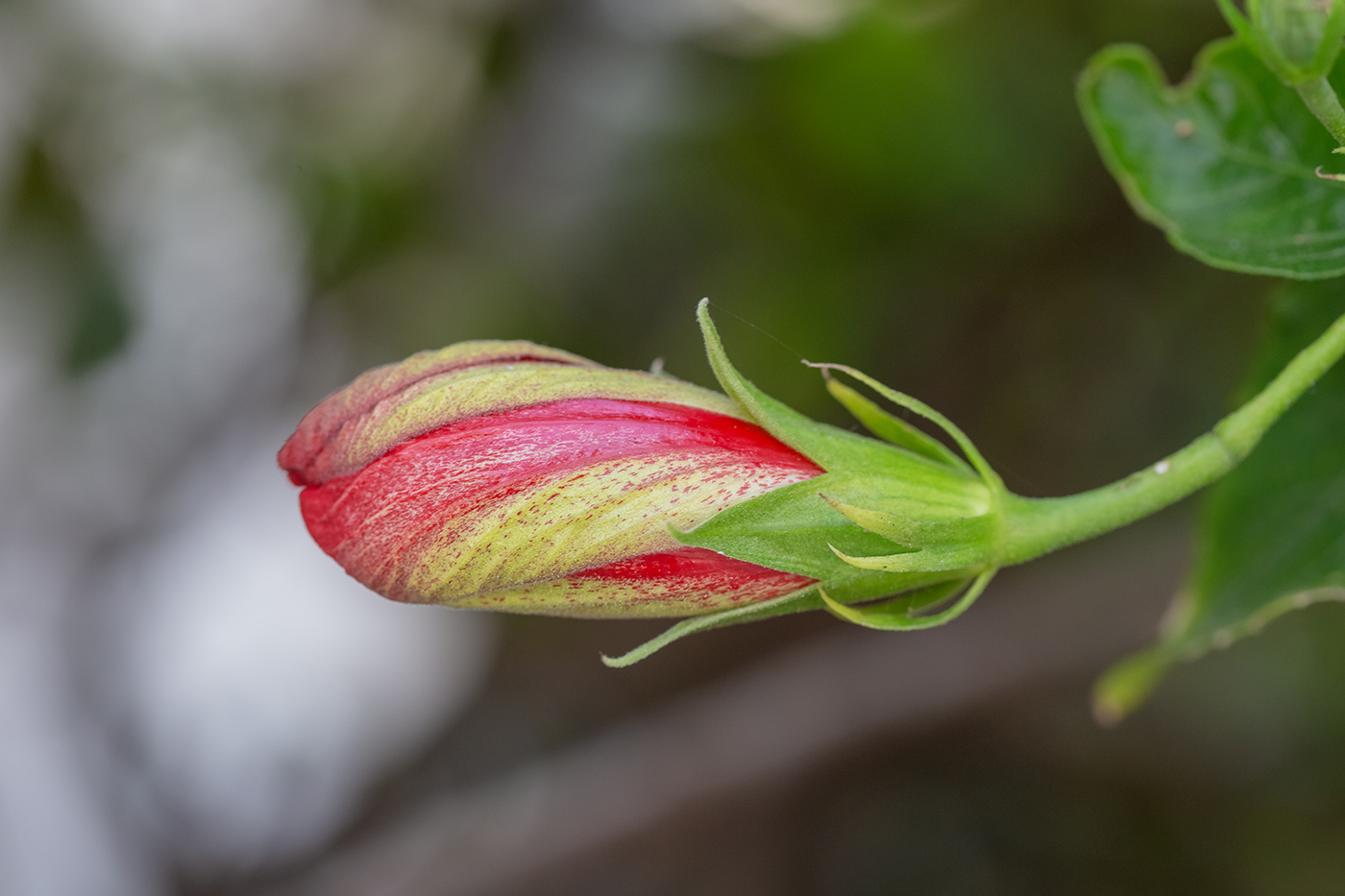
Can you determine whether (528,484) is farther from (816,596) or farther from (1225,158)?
(1225,158)

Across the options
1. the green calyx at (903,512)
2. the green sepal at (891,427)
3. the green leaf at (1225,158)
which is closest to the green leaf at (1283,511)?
the green leaf at (1225,158)

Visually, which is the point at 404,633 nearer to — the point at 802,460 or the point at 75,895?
the point at 75,895

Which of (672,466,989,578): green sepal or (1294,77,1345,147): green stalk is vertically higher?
(1294,77,1345,147): green stalk

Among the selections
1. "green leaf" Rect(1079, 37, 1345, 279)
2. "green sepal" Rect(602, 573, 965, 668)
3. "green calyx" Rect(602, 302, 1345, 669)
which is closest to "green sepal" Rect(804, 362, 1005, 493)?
"green calyx" Rect(602, 302, 1345, 669)

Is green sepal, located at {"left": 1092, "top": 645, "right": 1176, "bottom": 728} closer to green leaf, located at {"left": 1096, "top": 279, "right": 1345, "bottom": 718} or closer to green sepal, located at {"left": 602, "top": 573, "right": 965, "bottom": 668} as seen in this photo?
green leaf, located at {"left": 1096, "top": 279, "right": 1345, "bottom": 718}

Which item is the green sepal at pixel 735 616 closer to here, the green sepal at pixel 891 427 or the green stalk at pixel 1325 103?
the green sepal at pixel 891 427

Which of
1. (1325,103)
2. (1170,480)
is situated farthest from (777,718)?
(1325,103)
